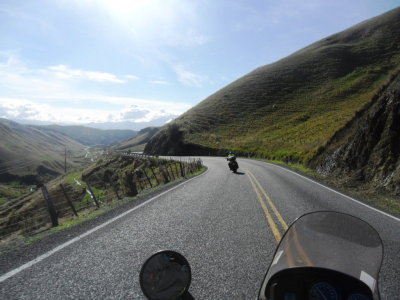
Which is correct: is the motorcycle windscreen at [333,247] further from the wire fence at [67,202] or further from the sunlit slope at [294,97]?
the sunlit slope at [294,97]

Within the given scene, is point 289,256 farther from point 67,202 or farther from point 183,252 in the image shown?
point 67,202

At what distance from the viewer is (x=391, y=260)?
4.04m

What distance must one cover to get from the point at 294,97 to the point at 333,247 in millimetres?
83903

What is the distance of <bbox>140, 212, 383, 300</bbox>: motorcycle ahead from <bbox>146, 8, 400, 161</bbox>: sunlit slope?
1622 inches

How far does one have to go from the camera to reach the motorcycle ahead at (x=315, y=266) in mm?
2142

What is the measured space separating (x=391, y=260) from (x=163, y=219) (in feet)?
15.7

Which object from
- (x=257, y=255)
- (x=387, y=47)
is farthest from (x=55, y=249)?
(x=387, y=47)

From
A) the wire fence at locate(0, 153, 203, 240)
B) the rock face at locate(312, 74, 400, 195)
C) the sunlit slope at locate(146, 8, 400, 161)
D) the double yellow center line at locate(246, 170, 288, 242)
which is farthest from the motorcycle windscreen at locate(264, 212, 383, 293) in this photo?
the sunlit slope at locate(146, 8, 400, 161)

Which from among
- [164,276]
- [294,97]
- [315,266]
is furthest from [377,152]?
[294,97]

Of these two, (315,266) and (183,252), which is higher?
(315,266)

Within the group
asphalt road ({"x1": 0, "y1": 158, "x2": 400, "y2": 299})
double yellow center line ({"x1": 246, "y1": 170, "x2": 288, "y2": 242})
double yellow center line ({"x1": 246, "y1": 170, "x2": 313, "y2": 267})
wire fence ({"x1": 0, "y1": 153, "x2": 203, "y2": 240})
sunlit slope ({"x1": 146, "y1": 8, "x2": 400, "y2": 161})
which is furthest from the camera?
sunlit slope ({"x1": 146, "y1": 8, "x2": 400, "y2": 161})

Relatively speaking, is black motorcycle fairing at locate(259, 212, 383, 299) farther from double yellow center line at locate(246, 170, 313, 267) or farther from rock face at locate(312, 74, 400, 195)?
rock face at locate(312, 74, 400, 195)

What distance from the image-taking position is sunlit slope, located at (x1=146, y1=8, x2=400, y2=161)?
60.4 meters

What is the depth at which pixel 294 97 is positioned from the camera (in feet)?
259
